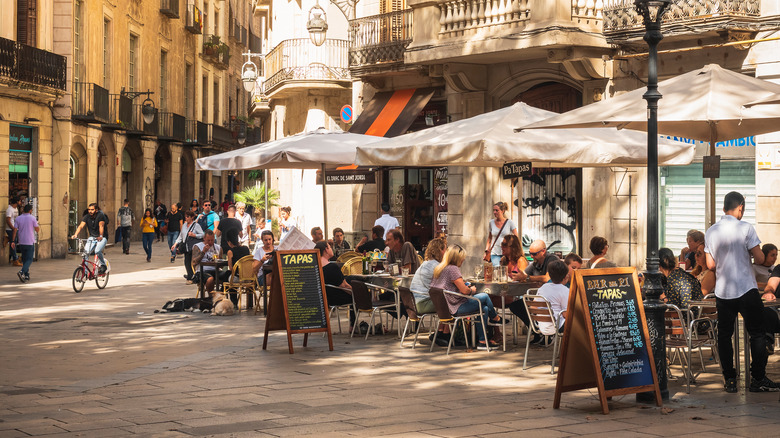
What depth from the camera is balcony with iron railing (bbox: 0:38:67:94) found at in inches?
995

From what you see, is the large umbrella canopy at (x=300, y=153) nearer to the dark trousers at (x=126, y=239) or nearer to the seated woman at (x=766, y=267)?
the seated woman at (x=766, y=267)

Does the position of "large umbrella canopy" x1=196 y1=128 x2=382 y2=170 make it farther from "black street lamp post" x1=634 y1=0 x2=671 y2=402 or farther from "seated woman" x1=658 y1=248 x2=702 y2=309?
"black street lamp post" x1=634 y1=0 x2=671 y2=402

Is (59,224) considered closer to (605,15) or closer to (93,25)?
(93,25)

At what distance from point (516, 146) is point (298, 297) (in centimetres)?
300

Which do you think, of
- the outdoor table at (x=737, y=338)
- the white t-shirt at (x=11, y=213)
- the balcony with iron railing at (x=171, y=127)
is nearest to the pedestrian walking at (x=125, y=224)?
the white t-shirt at (x=11, y=213)

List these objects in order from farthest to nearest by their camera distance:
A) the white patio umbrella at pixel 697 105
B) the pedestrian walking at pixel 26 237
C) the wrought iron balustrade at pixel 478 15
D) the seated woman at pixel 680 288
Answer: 1. the pedestrian walking at pixel 26 237
2. the wrought iron balustrade at pixel 478 15
3. the seated woman at pixel 680 288
4. the white patio umbrella at pixel 697 105

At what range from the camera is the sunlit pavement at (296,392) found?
7.00m

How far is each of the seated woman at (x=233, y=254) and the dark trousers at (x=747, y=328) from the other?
8639 millimetres

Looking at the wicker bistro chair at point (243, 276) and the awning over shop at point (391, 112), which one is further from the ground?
the awning over shop at point (391, 112)

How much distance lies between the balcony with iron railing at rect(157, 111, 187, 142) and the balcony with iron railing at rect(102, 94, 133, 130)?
432 centimetres

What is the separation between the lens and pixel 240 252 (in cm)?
1536

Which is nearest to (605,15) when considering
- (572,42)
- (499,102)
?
(572,42)

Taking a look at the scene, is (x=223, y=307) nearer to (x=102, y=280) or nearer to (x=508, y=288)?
(x=508, y=288)

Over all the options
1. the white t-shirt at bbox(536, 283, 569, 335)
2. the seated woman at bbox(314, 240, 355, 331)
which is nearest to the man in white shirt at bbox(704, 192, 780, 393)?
the white t-shirt at bbox(536, 283, 569, 335)
